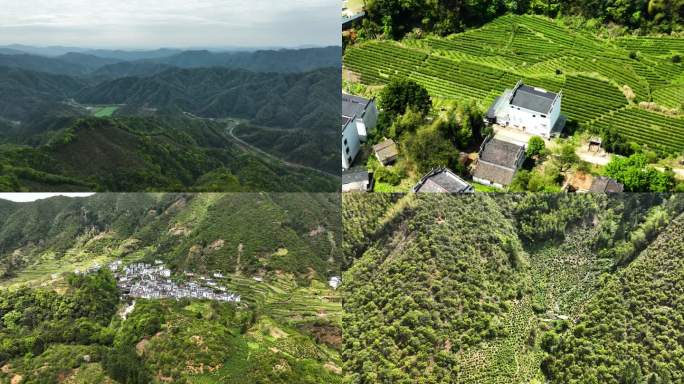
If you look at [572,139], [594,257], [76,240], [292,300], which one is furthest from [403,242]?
[572,139]

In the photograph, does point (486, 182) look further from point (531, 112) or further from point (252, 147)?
point (252, 147)

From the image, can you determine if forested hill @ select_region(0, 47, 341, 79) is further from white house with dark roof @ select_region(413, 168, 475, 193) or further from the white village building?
white house with dark roof @ select_region(413, 168, 475, 193)

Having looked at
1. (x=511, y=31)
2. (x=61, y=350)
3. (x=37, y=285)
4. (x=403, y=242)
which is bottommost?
(x=61, y=350)

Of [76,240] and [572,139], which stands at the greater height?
[572,139]

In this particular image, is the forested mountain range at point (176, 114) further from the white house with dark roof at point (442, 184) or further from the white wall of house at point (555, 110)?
the white wall of house at point (555, 110)

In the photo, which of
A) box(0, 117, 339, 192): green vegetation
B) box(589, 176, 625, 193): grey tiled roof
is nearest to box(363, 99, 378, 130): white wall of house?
box(0, 117, 339, 192): green vegetation

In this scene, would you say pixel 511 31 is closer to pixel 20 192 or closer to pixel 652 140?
pixel 652 140
